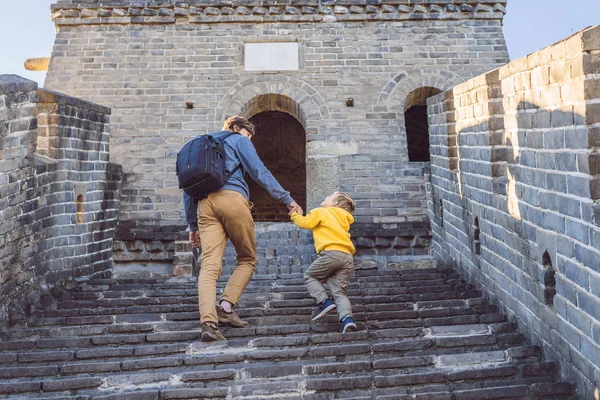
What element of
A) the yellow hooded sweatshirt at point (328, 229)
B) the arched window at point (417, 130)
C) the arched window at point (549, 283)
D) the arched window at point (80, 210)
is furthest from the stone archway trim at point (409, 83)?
the arched window at point (549, 283)

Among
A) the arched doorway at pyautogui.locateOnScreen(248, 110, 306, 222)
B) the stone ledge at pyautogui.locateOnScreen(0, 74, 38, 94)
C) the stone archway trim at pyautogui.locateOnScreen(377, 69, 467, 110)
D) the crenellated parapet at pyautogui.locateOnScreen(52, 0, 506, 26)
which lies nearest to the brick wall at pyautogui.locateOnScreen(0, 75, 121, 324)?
the stone ledge at pyautogui.locateOnScreen(0, 74, 38, 94)

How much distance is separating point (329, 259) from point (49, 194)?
313cm

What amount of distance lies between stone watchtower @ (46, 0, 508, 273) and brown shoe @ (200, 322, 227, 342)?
514 cm

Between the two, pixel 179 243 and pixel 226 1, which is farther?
pixel 226 1

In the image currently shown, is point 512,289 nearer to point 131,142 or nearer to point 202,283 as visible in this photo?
point 202,283

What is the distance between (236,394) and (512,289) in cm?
220

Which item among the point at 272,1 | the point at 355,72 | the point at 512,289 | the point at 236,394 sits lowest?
the point at 236,394

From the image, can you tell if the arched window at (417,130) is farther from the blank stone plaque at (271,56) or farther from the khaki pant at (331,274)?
the khaki pant at (331,274)

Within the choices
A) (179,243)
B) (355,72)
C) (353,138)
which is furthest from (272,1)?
(179,243)

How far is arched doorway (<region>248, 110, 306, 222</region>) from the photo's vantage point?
13.6m

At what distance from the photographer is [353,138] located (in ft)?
30.7

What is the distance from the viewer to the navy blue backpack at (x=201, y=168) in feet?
13.1

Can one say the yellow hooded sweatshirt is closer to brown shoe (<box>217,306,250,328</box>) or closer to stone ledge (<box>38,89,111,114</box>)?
brown shoe (<box>217,306,250,328</box>)

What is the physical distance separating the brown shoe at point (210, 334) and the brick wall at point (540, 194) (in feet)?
7.18
